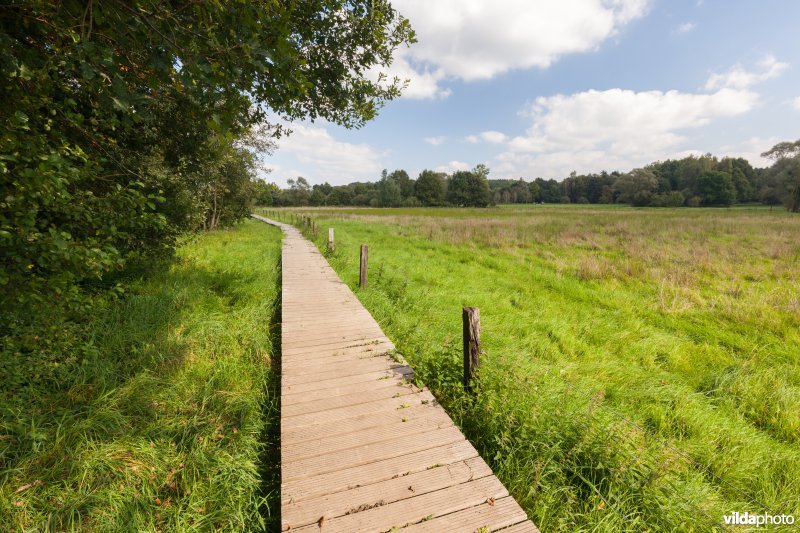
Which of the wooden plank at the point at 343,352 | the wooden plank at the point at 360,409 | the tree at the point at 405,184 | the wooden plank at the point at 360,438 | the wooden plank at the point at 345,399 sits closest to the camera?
the wooden plank at the point at 360,438

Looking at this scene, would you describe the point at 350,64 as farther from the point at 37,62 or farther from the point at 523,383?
the point at 523,383

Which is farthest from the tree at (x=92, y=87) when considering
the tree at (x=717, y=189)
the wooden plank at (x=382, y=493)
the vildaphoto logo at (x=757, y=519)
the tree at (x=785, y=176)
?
the tree at (x=717, y=189)

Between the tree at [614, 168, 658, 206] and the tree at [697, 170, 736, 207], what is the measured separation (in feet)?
29.1

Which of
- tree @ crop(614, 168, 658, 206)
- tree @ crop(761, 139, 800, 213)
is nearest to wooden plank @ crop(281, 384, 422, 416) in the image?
tree @ crop(761, 139, 800, 213)

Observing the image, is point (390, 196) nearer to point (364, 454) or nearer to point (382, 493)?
point (364, 454)

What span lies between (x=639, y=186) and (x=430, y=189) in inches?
1997

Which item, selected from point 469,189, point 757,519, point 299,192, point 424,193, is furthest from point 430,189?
point 757,519

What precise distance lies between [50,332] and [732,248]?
21.2 meters

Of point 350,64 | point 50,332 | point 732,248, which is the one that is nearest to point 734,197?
point 732,248

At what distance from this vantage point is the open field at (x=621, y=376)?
2504 millimetres

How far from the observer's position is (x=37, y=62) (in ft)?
8.64

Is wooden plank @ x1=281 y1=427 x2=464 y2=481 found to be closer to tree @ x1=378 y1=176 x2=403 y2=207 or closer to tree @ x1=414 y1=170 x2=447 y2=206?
tree @ x1=378 y1=176 x2=403 y2=207

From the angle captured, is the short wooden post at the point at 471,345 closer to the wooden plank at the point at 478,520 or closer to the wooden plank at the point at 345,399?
the wooden plank at the point at 345,399

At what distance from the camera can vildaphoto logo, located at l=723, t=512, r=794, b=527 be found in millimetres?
2297
